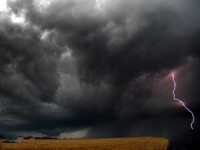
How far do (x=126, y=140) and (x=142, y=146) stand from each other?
177cm

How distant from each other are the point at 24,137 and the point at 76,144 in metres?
6.38

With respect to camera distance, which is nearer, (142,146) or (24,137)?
(142,146)

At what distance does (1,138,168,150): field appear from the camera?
36.1m

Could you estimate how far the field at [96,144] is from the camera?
36062 mm

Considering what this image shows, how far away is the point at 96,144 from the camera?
36625 millimetres

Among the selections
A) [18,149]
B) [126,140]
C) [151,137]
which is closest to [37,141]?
[18,149]

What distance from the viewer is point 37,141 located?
121 ft

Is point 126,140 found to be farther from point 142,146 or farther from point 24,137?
point 24,137

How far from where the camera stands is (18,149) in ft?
121

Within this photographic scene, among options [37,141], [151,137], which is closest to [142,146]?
[151,137]

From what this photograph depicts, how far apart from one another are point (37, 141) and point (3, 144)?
3871 millimetres

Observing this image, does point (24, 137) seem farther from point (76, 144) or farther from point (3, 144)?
point (76, 144)

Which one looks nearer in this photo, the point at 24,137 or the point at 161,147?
the point at 161,147

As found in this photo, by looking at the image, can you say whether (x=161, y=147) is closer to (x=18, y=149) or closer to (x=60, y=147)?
(x=60, y=147)
